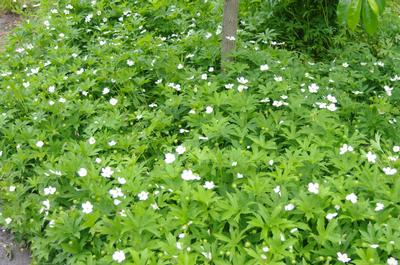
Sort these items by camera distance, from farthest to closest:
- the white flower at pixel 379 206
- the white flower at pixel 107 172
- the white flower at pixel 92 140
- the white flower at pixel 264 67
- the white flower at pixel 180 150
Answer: the white flower at pixel 264 67, the white flower at pixel 92 140, the white flower at pixel 180 150, the white flower at pixel 107 172, the white flower at pixel 379 206

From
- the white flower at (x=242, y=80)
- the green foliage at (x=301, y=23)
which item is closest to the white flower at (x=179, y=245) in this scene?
the white flower at (x=242, y=80)

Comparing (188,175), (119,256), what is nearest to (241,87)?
(188,175)

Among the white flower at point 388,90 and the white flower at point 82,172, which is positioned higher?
the white flower at point 388,90

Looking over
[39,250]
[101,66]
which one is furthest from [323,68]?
[39,250]

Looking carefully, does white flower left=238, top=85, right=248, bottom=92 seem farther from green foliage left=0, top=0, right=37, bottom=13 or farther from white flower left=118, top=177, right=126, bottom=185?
green foliage left=0, top=0, right=37, bottom=13

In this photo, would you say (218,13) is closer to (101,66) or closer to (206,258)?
(101,66)

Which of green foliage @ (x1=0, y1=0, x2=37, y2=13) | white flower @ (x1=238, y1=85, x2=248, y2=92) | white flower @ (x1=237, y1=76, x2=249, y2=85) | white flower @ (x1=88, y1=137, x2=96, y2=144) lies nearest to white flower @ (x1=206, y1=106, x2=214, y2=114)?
white flower @ (x1=238, y1=85, x2=248, y2=92)

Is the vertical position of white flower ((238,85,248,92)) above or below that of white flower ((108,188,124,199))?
above

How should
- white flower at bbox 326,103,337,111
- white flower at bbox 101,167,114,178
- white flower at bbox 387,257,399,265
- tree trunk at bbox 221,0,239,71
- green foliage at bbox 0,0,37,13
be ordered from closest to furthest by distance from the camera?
white flower at bbox 387,257,399,265 → white flower at bbox 101,167,114,178 → white flower at bbox 326,103,337,111 → tree trunk at bbox 221,0,239,71 → green foliage at bbox 0,0,37,13

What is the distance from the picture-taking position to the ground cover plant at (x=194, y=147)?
92.6 inches

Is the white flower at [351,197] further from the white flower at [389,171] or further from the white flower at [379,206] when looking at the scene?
the white flower at [389,171]

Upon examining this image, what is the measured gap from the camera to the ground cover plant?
2.35 meters

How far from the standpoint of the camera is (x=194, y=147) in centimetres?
291

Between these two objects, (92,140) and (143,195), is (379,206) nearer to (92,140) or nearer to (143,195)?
(143,195)
